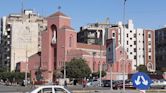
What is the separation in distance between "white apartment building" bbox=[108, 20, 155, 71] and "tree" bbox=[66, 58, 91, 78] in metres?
55.9

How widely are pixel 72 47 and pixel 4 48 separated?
164 ft

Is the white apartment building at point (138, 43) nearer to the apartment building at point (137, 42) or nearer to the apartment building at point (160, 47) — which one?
the apartment building at point (137, 42)

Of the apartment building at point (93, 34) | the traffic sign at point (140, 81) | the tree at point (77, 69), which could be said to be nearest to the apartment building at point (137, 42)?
the apartment building at point (93, 34)

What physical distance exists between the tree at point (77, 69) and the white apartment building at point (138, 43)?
5595 centimetres

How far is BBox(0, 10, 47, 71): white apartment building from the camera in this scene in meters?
171

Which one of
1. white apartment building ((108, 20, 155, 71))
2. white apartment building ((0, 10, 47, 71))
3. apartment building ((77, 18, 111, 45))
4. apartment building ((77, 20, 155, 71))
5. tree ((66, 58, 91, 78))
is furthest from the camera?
apartment building ((77, 18, 111, 45))

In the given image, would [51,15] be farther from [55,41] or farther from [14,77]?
[14,77]

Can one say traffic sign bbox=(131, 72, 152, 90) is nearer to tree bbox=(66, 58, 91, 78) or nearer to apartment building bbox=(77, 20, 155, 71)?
tree bbox=(66, 58, 91, 78)

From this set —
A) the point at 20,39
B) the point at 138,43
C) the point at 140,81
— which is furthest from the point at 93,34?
the point at 140,81

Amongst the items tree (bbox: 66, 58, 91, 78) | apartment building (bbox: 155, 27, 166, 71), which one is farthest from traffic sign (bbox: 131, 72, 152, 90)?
apartment building (bbox: 155, 27, 166, 71)

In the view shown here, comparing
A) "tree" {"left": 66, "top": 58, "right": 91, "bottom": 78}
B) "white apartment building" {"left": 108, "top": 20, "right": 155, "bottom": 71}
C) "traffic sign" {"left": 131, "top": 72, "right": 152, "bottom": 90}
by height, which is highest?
"white apartment building" {"left": 108, "top": 20, "right": 155, "bottom": 71}

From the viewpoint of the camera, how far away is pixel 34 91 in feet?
83.8

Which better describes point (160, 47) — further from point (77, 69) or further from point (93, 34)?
point (77, 69)

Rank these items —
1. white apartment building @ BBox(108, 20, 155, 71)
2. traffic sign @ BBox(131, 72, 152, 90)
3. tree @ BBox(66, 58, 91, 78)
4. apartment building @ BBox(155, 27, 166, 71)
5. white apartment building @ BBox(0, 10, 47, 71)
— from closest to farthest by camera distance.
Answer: traffic sign @ BBox(131, 72, 152, 90)
tree @ BBox(66, 58, 91, 78)
white apartment building @ BBox(0, 10, 47, 71)
white apartment building @ BBox(108, 20, 155, 71)
apartment building @ BBox(155, 27, 166, 71)
